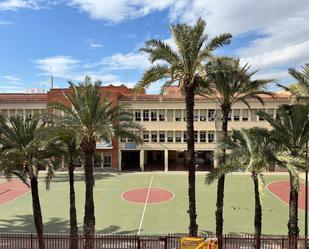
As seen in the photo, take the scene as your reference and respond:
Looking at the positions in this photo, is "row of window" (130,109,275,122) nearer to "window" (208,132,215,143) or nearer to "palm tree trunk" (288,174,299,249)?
"window" (208,132,215,143)

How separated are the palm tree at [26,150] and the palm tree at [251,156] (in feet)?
30.4

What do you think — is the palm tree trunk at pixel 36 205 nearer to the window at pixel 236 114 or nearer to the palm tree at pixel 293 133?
the palm tree at pixel 293 133

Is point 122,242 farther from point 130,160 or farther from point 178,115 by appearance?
point 130,160

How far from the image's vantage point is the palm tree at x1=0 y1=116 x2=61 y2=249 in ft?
67.9

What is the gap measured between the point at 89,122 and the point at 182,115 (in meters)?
40.5

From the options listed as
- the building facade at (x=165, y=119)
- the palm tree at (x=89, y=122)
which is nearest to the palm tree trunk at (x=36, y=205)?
the palm tree at (x=89, y=122)

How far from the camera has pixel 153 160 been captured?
73375mm

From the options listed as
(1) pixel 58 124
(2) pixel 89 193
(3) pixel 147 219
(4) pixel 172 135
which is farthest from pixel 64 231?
(4) pixel 172 135

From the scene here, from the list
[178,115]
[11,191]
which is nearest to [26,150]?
[11,191]

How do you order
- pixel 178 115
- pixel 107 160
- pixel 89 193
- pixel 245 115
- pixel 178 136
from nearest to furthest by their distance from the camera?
pixel 89 193 → pixel 245 115 → pixel 178 115 → pixel 178 136 → pixel 107 160

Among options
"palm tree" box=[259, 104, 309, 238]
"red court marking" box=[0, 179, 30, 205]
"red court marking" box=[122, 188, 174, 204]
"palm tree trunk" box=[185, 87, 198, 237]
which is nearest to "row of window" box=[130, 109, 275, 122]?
"red court marking" box=[122, 188, 174, 204]

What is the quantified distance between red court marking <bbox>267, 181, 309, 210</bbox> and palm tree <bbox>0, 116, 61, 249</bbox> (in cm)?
2633

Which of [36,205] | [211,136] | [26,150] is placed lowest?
[36,205]

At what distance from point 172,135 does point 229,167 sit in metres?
40.9
